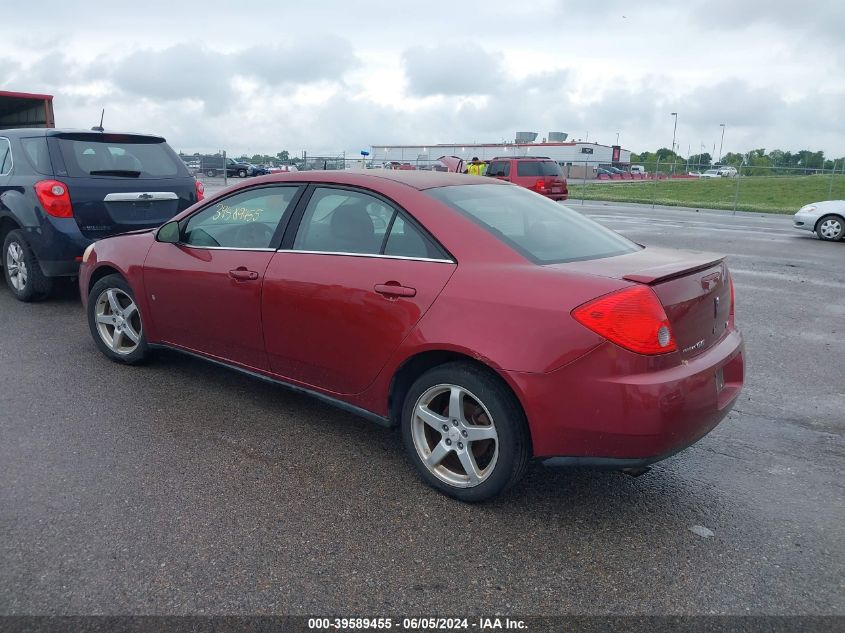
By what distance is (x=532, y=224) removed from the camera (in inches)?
150

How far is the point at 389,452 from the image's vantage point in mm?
3979

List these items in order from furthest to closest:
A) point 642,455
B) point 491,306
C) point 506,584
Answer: point 491,306, point 642,455, point 506,584

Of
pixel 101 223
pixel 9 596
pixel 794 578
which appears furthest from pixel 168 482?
pixel 101 223

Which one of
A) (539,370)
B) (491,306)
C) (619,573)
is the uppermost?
(491,306)

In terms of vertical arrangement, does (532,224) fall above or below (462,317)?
above

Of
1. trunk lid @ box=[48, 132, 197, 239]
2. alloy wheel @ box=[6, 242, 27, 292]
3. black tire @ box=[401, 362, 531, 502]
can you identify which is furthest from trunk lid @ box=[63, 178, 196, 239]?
black tire @ box=[401, 362, 531, 502]

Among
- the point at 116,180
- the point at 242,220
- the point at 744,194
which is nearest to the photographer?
the point at 242,220

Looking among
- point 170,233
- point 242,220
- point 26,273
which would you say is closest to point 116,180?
point 26,273

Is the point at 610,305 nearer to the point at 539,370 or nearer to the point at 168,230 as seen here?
the point at 539,370

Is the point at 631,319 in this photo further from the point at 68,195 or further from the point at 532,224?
the point at 68,195

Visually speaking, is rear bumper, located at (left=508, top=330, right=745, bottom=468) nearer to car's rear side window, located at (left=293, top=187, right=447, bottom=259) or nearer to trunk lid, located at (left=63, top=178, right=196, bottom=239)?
car's rear side window, located at (left=293, top=187, right=447, bottom=259)

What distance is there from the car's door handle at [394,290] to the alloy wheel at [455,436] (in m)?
0.47

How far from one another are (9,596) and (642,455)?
2.49 metres

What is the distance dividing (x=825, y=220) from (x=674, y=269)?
49.5ft
